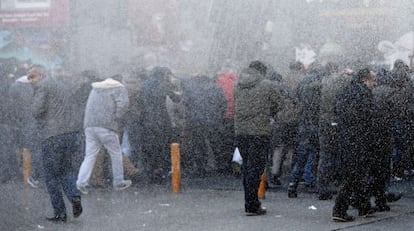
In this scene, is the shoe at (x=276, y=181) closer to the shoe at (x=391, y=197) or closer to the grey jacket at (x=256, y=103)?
the shoe at (x=391, y=197)

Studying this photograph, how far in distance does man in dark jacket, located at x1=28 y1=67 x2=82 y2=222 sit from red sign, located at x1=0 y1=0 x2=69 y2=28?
29.3 feet

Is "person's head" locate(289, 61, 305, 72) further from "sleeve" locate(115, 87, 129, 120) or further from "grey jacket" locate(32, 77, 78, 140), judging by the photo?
"grey jacket" locate(32, 77, 78, 140)

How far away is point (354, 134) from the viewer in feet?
35.3

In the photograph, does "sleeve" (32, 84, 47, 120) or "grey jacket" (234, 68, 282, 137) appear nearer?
"grey jacket" (234, 68, 282, 137)

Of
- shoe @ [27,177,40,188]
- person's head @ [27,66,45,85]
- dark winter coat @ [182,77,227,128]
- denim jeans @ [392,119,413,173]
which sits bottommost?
shoe @ [27,177,40,188]

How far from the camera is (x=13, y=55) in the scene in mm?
21578

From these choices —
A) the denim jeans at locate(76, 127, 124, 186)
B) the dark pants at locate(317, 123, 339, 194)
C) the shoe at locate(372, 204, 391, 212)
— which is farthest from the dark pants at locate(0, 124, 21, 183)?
the shoe at locate(372, 204, 391, 212)

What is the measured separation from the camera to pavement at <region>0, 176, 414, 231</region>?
36.0 ft

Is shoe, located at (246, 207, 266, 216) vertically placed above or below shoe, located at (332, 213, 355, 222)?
below

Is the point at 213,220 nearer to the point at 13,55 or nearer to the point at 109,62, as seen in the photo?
the point at 109,62

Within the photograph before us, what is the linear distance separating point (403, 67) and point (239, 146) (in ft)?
9.66

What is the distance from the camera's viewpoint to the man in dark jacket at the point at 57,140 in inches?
453

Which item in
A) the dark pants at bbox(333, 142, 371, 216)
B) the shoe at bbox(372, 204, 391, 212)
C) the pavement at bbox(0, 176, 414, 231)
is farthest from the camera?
the shoe at bbox(372, 204, 391, 212)

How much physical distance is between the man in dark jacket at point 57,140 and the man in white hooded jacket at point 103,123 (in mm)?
2201
